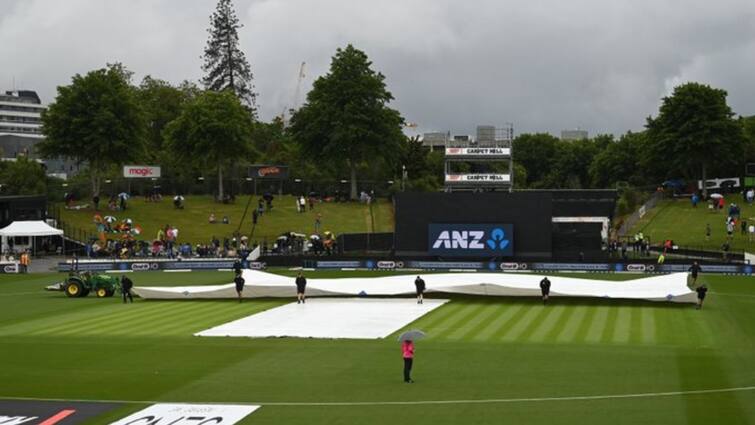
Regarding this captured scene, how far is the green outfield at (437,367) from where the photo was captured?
22.8m

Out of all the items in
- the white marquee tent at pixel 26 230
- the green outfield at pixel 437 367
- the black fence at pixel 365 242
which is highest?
the white marquee tent at pixel 26 230

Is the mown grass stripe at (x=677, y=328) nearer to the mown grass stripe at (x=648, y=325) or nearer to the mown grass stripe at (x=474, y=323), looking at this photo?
the mown grass stripe at (x=648, y=325)

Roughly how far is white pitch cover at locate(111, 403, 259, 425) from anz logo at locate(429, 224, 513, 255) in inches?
1896

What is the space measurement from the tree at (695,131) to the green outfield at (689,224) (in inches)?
291

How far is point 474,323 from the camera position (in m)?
39.4

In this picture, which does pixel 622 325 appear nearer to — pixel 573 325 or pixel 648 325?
pixel 648 325

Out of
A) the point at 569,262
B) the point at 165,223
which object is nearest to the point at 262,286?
the point at 569,262

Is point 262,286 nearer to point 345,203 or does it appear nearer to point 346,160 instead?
point 345,203

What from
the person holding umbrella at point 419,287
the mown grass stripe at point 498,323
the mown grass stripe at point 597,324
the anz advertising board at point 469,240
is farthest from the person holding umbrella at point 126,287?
the anz advertising board at point 469,240

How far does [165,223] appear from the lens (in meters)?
95.0

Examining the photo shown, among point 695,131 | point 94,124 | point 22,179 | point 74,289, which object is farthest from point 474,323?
point 22,179

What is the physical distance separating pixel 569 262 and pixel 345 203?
41.6 metres

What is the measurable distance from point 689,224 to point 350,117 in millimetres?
40373

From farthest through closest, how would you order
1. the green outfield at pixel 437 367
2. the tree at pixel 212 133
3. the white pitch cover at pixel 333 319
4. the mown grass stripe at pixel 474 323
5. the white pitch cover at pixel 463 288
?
1. the tree at pixel 212 133
2. the white pitch cover at pixel 463 288
3. the white pitch cover at pixel 333 319
4. the mown grass stripe at pixel 474 323
5. the green outfield at pixel 437 367
